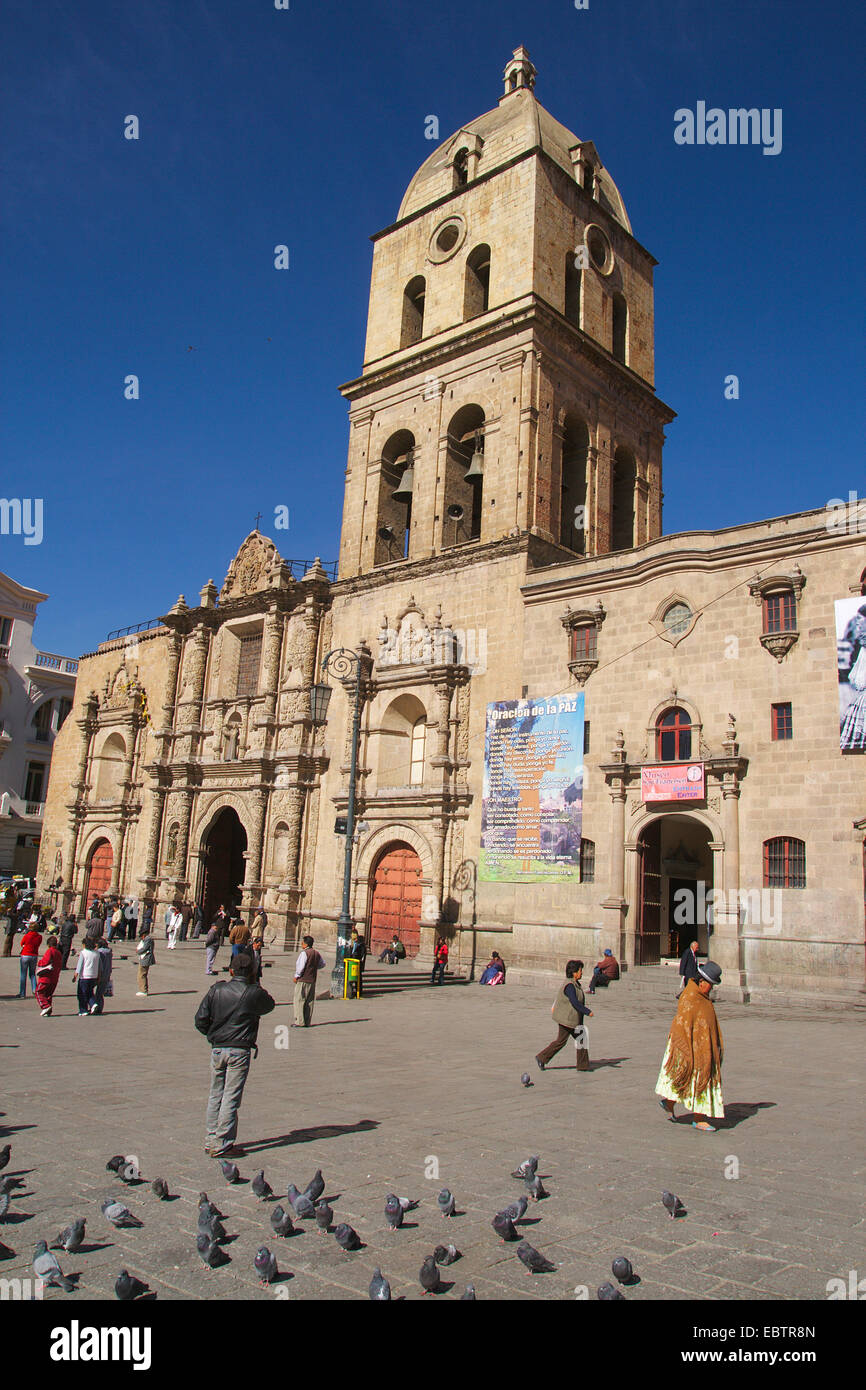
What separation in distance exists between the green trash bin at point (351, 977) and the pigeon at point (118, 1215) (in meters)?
15.0

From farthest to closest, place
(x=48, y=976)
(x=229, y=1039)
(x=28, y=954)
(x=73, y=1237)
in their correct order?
(x=28, y=954)
(x=48, y=976)
(x=229, y=1039)
(x=73, y=1237)

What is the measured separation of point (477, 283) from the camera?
32.4m

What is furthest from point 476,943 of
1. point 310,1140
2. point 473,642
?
point 310,1140

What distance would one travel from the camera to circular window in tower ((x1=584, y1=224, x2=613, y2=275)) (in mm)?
32938

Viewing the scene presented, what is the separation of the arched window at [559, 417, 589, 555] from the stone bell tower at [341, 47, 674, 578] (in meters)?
0.05

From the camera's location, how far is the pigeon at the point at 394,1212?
5691mm

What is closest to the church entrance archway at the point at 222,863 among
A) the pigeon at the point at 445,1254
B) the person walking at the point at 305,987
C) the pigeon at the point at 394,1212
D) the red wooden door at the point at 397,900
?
the red wooden door at the point at 397,900

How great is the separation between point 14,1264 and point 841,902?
18.0 m

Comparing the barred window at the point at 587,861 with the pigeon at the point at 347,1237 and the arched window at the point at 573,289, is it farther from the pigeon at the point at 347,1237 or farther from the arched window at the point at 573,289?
the pigeon at the point at 347,1237

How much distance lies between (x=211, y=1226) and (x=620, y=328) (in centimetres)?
3409

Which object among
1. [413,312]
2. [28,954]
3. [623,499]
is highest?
[413,312]

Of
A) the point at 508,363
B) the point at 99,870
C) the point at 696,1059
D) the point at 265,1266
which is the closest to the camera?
the point at 265,1266

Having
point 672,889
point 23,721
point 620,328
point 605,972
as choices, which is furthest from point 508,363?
point 23,721

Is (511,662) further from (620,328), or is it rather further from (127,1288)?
(127,1288)
